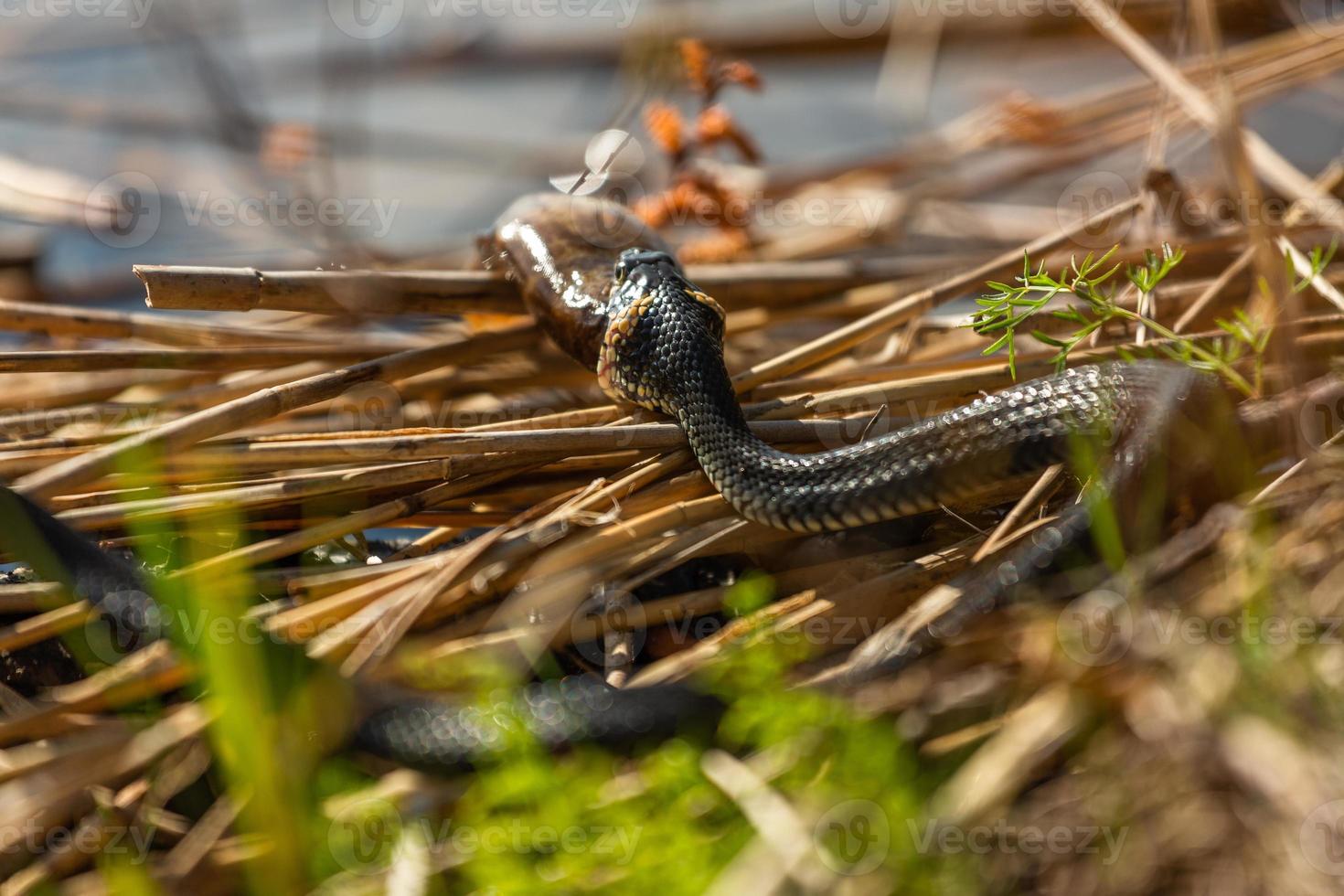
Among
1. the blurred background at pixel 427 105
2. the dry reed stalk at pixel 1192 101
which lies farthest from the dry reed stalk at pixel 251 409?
the dry reed stalk at pixel 1192 101

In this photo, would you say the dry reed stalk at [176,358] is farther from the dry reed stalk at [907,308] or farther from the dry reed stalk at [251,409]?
the dry reed stalk at [907,308]

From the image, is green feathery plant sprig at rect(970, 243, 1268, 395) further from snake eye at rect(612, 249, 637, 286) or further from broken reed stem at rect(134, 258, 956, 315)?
broken reed stem at rect(134, 258, 956, 315)

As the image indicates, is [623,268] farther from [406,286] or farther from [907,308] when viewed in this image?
[907,308]

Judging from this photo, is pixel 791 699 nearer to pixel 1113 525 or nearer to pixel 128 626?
pixel 1113 525

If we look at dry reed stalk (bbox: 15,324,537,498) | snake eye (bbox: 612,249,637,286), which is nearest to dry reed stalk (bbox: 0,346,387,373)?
dry reed stalk (bbox: 15,324,537,498)

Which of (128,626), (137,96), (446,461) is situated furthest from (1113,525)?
(137,96)

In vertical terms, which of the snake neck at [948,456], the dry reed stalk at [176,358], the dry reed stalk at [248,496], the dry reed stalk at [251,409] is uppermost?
the dry reed stalk at [176,358]

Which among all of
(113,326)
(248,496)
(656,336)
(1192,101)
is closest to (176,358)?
(113,326)
